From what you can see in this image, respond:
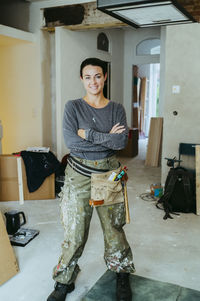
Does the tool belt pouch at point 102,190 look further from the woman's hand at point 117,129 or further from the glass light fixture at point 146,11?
the glass light fixture at point 146,11

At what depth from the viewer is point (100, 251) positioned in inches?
111

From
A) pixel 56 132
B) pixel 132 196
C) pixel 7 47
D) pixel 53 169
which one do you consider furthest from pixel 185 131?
pixel 7 47

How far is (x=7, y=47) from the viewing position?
18.4 feet

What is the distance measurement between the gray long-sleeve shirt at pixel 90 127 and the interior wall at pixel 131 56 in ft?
21.8

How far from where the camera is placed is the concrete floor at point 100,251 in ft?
7.62

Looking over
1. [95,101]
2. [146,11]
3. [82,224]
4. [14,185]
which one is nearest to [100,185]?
[82,224]

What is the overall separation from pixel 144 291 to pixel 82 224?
68 centimetres

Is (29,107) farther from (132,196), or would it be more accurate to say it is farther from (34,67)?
(132,196)

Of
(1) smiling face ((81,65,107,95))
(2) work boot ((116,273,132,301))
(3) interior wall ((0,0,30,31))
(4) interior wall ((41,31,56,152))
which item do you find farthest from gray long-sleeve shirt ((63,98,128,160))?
(3) interior wall ((0,0,30,31))

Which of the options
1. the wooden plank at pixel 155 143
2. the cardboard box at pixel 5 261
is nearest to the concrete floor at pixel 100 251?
the cardboard box at pixel 5 261

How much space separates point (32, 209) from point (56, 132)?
6.87 feet

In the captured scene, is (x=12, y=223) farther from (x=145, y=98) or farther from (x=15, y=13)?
(x=145, y=98)

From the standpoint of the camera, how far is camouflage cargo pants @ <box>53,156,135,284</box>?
200 centimetres

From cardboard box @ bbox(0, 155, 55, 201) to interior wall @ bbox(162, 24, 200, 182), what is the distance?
6.04 ft
